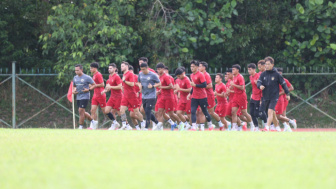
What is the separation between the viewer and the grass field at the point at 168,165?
6121 mm

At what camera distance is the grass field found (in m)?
6.12

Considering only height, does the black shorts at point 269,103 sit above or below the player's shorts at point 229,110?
above

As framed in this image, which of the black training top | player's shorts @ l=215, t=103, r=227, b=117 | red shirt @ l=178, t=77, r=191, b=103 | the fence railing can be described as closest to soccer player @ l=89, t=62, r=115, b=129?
red shirt @ l=178, t=77, r=191, b=103

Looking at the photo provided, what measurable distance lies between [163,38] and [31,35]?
7643 millimetres

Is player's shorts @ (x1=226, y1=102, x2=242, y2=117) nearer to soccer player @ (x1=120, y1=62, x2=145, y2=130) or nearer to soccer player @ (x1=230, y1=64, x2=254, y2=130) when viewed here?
soccer player @ (x1=230, y1=64, x2=254, y2=130)

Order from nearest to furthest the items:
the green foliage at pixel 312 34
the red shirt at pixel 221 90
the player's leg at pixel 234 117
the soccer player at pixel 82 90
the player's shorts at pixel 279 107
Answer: the player's shorts at pixel 279 107, the player's leg at pixel 234 117, the soccer player at pixel 82 90, the red shirt at pixel 221 90, the green foliage at pixel 312 34

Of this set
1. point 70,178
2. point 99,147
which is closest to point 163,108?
point 99,147

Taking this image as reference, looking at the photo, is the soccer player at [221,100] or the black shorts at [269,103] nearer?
the black shorts at [269,103]

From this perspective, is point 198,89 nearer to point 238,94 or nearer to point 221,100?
point 238,94

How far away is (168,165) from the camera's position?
7516mm

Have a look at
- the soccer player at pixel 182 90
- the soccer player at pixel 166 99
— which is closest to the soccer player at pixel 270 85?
the soccer player at pixel 182 90

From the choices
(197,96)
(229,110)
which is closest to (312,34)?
(229,110)

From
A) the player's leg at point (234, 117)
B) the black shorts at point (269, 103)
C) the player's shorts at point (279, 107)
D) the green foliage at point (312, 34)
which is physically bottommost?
the player's leg at point (234, 117)

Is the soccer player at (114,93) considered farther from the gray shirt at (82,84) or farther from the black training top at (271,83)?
the black training top at (271,83)
